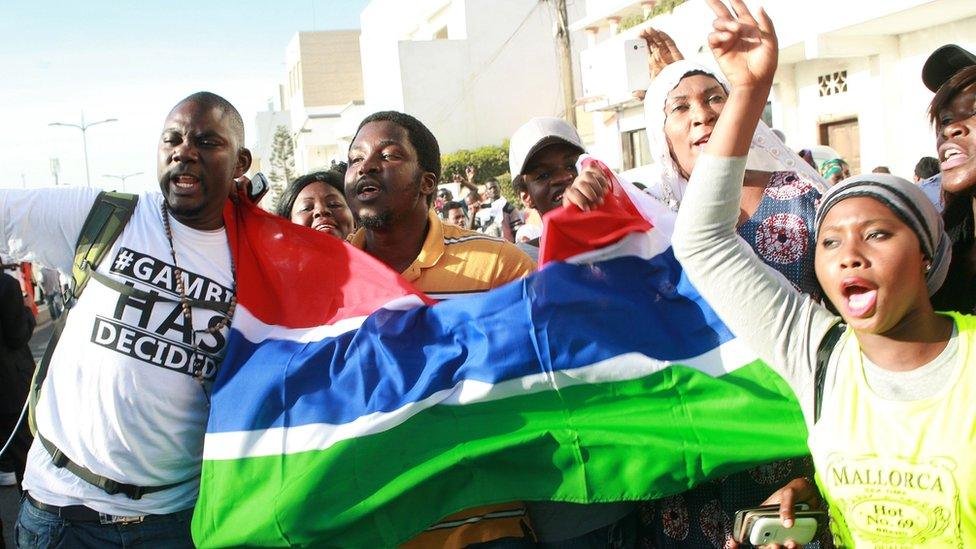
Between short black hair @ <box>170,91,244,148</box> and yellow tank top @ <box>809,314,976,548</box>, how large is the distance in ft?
7.12

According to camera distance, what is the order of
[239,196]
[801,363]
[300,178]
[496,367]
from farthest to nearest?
[300,178] < [239,196] < [496,367] < [801,363]

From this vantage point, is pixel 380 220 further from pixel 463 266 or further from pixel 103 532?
pixel 103 532

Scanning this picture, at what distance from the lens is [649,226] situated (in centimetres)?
301

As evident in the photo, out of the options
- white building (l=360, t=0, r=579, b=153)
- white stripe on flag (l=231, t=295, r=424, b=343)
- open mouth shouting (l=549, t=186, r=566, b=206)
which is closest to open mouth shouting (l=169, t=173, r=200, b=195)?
white stripe on flag (l=231, t=295, r=424, b=343)

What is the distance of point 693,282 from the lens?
2.47 metres

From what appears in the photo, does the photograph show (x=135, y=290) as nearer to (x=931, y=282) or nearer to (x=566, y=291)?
(x=566, y=291)

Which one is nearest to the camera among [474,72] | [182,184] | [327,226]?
[182,184]

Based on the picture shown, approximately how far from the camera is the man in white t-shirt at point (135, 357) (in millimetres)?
2908

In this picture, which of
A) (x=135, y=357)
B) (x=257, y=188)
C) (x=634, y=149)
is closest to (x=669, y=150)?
(x=257, y=188)

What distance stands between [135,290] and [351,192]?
0.87m

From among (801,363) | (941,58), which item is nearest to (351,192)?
(801,363)

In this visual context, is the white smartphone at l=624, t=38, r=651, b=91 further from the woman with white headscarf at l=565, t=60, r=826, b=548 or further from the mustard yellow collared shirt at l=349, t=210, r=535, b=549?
the woman with white headscarf at l=565, t=60, r=826, b=548

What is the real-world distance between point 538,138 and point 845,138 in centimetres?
1356

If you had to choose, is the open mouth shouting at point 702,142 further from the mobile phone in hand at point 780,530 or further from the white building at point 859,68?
the white building at point 859,68
